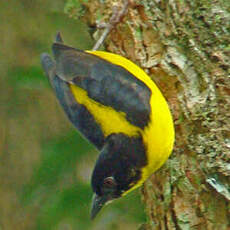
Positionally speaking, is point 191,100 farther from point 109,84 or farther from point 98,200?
point 98,200

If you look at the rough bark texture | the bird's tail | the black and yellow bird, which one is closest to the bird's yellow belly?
the black and yellow bird

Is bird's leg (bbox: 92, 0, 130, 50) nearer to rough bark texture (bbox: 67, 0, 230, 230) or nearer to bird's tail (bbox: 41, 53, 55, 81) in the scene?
rough bark texture (bbox: 67, 0, 230, 230)

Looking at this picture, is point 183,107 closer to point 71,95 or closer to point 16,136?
point 71,95

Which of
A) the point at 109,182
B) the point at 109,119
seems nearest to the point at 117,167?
the point at 109,182

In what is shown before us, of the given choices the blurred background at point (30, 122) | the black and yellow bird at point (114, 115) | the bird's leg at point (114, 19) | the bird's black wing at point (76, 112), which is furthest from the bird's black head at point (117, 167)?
the blurred background at point (30, 122)

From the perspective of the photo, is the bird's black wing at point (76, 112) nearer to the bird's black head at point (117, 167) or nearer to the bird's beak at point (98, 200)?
the bird's black head at point (117, 167)

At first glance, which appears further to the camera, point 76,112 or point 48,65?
point 48,65
